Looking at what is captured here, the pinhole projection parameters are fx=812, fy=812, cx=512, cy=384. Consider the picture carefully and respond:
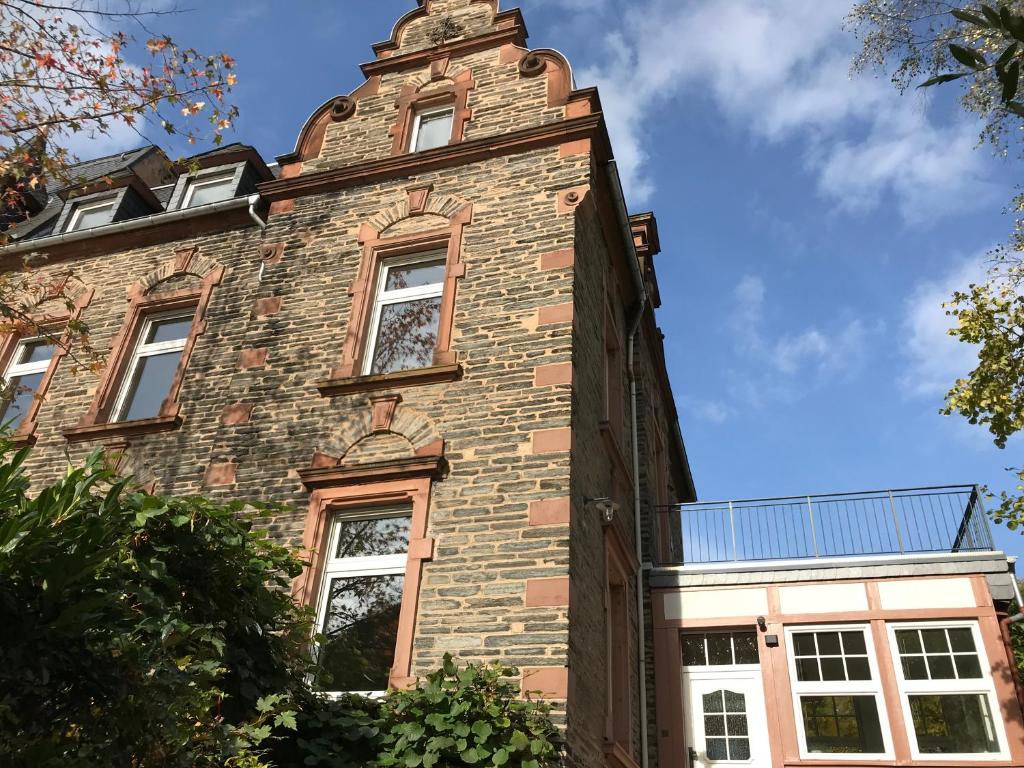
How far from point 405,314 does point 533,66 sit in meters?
4.02

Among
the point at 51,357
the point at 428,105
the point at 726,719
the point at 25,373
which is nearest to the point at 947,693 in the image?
the point at 726,719

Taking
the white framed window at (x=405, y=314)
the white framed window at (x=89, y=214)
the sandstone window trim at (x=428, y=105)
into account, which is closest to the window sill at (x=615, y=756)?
the white framed window at (x=405, y=314)

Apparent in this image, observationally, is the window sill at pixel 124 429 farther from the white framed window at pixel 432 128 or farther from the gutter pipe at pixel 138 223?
the white framed window at pixel 432 128

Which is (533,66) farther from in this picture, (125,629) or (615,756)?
(125,629)

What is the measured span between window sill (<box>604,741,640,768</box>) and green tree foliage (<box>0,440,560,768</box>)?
177cm

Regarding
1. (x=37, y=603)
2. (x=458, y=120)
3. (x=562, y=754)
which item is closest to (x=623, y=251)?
(x=458, y=120)

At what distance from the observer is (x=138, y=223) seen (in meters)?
12.5

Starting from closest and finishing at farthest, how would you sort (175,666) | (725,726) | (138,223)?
1. (175,666)
2. (725,726)
3. (138,223)

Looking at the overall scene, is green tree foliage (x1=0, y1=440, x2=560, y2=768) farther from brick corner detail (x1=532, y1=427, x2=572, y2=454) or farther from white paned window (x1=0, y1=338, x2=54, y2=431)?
white paned window (x1=0, y1=338, x2=54, y2=431)

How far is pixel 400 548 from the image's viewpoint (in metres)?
7.86

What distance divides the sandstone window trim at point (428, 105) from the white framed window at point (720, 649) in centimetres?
728

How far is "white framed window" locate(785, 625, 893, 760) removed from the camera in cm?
907

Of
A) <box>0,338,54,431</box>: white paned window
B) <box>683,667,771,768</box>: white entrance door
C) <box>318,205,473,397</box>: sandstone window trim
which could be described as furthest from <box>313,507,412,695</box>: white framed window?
<box>0,338,54,431</box>: white paned window

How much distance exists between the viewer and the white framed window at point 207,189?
13.4m
